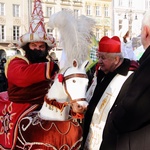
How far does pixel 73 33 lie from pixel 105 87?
2.01 feet

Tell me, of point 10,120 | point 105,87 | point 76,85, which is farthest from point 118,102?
point 10,120

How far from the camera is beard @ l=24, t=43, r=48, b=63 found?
337cm

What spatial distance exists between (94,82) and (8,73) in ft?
2.71

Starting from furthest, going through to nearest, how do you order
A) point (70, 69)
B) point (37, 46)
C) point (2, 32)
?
point (2, 32) < point (37, 46) < point (70, 69)

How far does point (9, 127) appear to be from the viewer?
3.16 m

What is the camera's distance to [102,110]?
9.77 ft

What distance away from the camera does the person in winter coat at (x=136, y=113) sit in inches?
69.7

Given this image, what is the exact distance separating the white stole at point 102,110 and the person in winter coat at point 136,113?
3.02ft

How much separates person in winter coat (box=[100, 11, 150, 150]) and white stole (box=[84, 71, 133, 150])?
0.92 meters

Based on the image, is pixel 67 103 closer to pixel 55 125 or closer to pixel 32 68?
pixel 55 125

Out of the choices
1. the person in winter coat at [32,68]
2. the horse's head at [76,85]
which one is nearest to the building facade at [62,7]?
the person in winter coat at [32,68]

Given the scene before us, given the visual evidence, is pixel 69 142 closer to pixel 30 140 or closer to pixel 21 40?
pixel 30 140

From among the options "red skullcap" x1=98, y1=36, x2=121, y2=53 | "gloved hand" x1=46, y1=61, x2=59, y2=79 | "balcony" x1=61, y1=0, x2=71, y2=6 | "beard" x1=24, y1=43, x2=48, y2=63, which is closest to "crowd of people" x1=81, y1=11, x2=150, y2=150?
"red skullcap" x1=98, y1=36, x2=121, y2=53

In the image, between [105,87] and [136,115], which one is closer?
[136,115]
